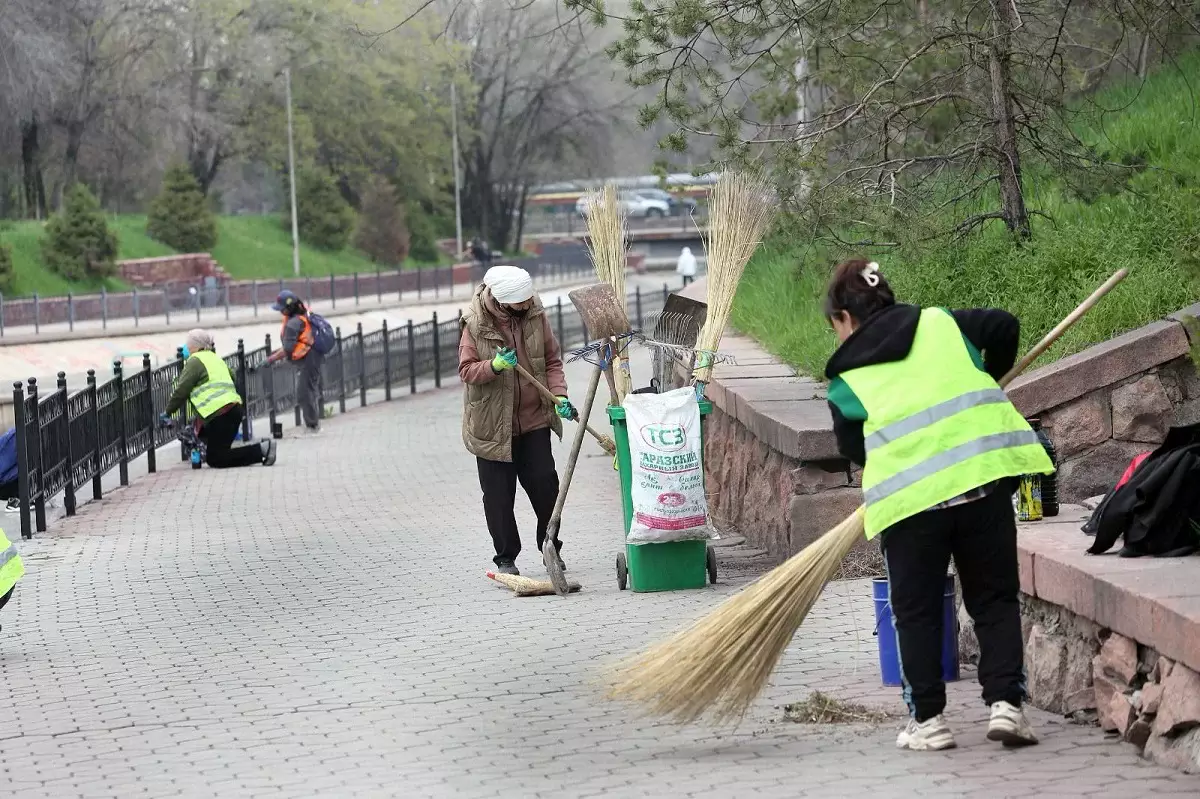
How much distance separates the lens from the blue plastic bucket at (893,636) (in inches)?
242

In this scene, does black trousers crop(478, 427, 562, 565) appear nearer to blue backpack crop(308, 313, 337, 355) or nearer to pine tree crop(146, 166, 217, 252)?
blue backpack crop(308, 313, 337, 355)

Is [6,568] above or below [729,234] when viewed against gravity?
below

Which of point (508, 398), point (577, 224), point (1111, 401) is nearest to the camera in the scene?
point (1111, 401)

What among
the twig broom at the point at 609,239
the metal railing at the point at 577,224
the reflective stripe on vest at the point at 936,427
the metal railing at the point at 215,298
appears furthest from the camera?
the metal railing at the point at 577,224

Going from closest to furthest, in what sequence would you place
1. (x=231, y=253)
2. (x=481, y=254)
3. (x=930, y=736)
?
(x=930, y=736)
(x=231, y=253)
(x=481, y=254)

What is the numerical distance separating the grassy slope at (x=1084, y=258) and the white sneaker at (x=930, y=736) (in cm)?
327

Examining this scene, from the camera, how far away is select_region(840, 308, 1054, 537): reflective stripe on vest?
516cm

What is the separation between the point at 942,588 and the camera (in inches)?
210

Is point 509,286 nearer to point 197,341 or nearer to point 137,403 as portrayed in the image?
point 137,403

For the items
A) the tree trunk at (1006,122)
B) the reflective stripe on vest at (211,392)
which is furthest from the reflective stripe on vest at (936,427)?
the reflective stripe on vest at (211,392)

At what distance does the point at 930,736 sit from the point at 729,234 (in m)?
4.30

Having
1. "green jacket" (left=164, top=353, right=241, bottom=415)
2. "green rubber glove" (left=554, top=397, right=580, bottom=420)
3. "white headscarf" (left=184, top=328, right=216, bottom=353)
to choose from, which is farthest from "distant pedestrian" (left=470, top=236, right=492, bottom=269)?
"green rubber glove" (left=554, top=397, right=580, bottom=420)

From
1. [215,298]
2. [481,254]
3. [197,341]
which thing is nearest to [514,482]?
[197,341]

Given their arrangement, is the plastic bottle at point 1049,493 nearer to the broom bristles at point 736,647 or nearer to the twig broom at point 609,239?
the broom bristles at point 736,647
